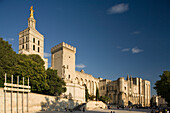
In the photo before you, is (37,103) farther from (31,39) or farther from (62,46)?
(31,39)

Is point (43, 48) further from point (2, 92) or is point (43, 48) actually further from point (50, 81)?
point (2, 92)

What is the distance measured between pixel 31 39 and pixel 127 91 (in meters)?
50.2

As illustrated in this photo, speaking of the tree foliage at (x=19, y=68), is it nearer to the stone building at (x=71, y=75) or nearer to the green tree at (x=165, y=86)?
the stone building at (x=71, y=75)

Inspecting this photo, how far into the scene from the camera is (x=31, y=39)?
183ft

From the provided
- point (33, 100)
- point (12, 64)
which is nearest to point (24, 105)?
point (33, 100)

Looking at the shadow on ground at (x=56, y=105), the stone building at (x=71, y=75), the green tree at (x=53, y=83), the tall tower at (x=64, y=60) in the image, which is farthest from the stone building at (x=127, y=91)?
the green tree at (x=53, y=83)

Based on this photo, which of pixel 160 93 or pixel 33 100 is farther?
pixel 160 93

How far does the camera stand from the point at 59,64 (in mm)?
55250

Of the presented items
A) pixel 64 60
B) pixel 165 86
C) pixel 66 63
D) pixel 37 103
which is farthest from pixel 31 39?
pixel 165 86

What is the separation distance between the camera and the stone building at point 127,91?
78.9 m

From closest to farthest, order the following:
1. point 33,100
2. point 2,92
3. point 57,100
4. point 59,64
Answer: point 2,92, point 33,100, point 57,100, point 59,64

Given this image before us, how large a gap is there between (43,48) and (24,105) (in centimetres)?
3658

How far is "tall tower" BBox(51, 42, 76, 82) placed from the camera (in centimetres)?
5421

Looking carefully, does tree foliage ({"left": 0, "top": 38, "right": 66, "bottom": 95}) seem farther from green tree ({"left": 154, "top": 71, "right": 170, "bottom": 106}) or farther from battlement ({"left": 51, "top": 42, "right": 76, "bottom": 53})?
green tree ({"left": 154, "top": 71, "right": 170, "bottom": 106})
